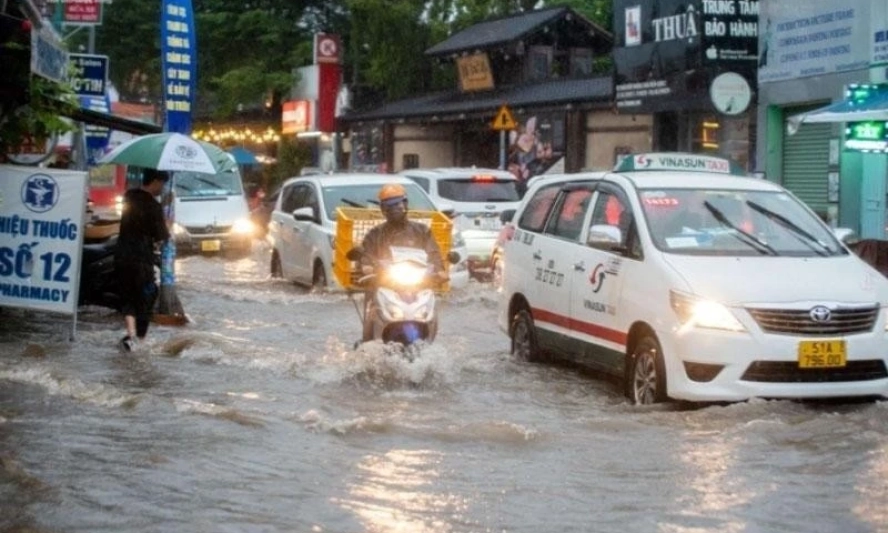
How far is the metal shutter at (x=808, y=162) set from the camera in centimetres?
2381

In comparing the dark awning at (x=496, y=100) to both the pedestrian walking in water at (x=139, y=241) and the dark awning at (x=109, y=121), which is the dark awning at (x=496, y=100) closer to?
the dark awning at (x=109, y=121)

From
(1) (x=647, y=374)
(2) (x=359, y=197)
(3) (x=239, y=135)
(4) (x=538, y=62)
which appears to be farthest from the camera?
(3) (x=239, y=135)

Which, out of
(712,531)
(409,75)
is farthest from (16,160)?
(409,75)

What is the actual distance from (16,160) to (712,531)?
11536 millimetres

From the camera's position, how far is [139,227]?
13906 millimetres

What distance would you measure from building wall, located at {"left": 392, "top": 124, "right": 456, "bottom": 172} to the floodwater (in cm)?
2821

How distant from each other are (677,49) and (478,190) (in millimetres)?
5763

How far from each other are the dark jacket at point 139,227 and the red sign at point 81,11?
18943 mm

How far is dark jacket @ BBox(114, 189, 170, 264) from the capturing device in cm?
1389

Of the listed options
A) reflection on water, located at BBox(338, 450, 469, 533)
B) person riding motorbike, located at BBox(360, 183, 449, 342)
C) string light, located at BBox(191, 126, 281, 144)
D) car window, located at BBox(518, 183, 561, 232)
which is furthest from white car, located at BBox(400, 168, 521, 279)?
string light, located at BBox(191, 126, 281, 144)

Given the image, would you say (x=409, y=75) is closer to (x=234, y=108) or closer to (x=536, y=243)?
(x=234, y=108)

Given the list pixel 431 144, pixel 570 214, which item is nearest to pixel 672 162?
pixel 570 214

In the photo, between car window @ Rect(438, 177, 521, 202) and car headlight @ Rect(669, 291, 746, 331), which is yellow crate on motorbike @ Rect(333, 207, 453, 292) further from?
car headlight @ Rect(669, 291, 746, 331)

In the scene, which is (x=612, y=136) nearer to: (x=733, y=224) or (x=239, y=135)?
(x=733, y=224)
